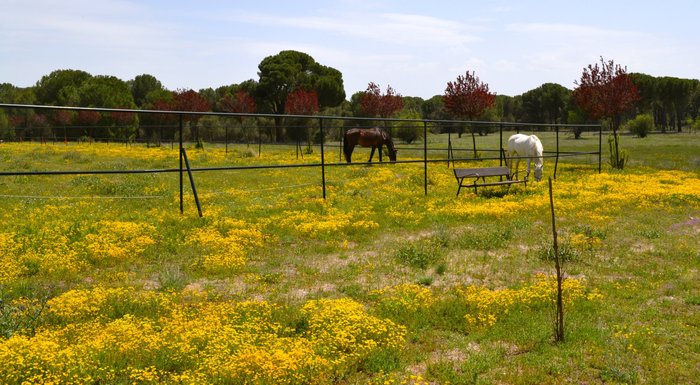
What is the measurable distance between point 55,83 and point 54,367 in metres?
95.9

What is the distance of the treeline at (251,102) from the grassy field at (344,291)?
28.8 metres

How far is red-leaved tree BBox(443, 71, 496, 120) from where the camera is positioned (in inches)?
1485

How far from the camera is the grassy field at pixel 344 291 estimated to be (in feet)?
16.2

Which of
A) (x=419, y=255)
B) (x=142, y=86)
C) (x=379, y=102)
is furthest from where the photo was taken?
(x=142, y=86)

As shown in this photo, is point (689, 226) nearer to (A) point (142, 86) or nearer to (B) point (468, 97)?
(B) point (468, 97)

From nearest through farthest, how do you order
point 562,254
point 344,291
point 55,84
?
1. point 344,291
2. point 562,254
3. point 55,84

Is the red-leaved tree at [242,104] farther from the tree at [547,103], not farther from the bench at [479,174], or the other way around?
the tree at [547,103]

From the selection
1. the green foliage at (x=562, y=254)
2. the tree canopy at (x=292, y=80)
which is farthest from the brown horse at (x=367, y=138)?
the tree canopy at (x=292, y=80)

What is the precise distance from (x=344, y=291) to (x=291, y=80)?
62132 mm

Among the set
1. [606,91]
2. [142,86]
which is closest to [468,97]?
[606,91]

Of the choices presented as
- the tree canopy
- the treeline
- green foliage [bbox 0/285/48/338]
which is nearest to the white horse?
green foliage [bbox 0/285/48/338]

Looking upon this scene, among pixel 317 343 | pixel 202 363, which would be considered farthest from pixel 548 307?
pixel 202 363

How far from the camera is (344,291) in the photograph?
750cm

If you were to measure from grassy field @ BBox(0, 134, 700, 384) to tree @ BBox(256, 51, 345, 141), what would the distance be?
52.4m
